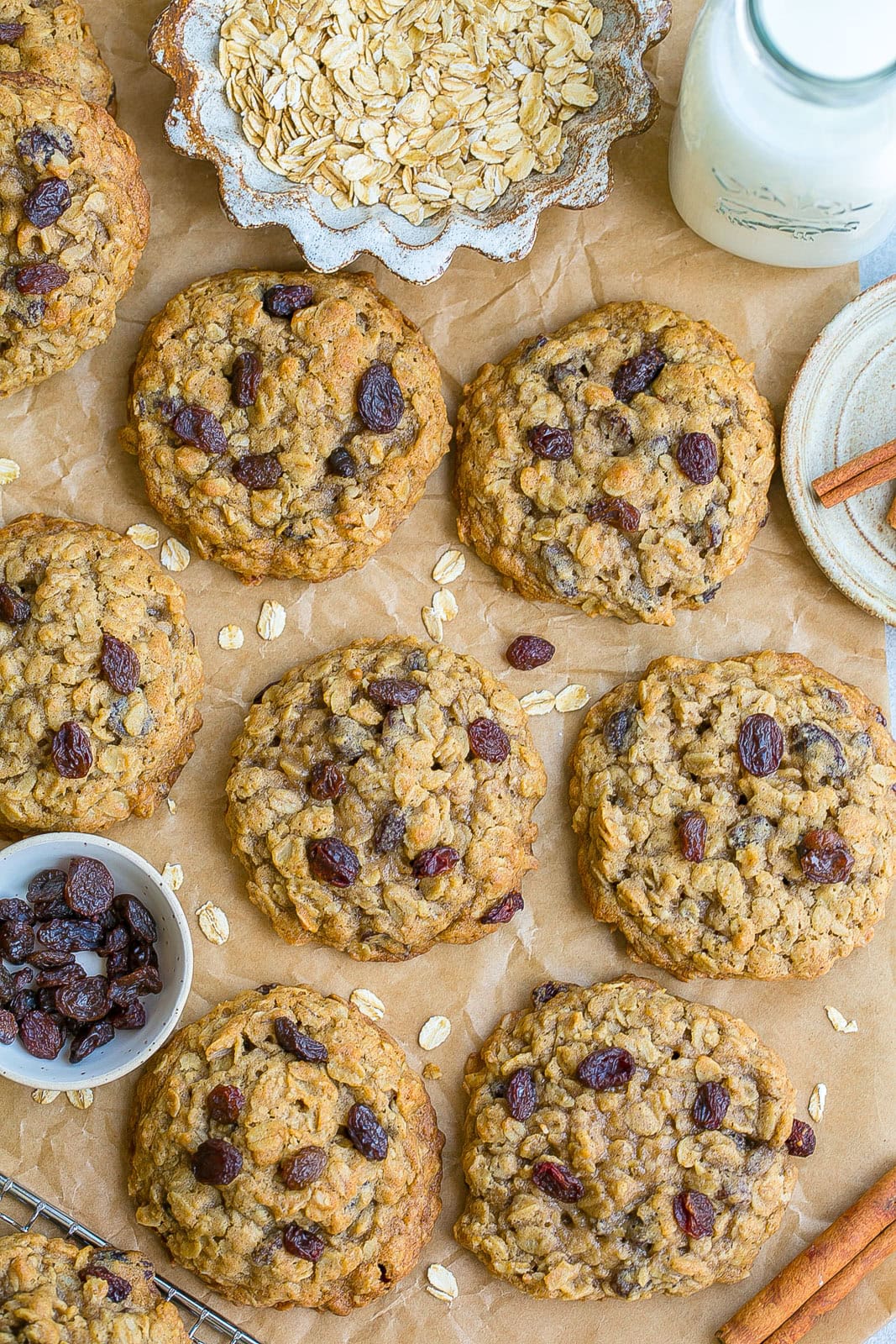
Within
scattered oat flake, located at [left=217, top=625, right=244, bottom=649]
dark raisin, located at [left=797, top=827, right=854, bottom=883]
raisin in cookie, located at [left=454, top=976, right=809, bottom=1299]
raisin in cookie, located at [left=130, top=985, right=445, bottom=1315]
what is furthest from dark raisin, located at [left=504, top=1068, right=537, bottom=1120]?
scattered oat flake, located at [left=217, top=625, right=244, bottom=649]

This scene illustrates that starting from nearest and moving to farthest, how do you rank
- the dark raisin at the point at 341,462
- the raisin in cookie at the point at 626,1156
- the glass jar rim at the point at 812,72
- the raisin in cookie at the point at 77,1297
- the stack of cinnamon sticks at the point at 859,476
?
the glass jar rim at the point at 812,72
the raisin in cookie at the point at 77,1297
the raisin in cookie at the point at 626,1156
the dark raisin at the point at 341,462
the stack of cinnamon sticks at the point at 859,476

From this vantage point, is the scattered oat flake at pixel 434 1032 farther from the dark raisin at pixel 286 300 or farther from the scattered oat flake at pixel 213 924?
the dark raisin at pixel 286 300

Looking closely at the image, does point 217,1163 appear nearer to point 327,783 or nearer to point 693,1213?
point 327,783

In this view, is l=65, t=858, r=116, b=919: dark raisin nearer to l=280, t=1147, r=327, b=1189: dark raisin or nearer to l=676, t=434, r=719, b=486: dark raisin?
l=280, t=1147, r=327, b=1189: dark raisin

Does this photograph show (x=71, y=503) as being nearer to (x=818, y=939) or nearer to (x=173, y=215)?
(x=173, y=215)

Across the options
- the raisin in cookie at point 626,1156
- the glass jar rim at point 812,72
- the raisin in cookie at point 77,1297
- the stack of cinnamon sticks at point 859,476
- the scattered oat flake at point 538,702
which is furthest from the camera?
the scattered oat flake at point 538,702

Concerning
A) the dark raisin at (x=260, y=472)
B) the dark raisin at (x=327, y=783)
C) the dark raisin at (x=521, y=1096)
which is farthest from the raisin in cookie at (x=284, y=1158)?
the dark raisin at (x=260, y=472)

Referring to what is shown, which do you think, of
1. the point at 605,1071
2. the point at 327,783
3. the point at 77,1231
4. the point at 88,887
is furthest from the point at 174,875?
the point at 605,1071
